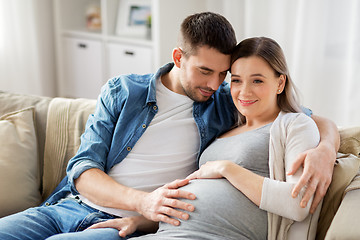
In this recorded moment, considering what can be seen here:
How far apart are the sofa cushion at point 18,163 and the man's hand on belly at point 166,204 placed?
529mm

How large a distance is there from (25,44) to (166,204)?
2.57m

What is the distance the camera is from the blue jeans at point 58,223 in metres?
1.57

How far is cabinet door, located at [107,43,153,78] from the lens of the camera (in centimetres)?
341

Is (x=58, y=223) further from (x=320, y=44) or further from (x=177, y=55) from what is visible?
(x=320, y=44)

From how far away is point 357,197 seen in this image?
1460mm

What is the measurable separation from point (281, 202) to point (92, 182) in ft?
2.13

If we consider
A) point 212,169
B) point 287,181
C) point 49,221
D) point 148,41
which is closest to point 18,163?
point 49,221

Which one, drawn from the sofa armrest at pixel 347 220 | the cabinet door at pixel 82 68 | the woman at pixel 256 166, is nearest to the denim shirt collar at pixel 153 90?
the woman at pixel 256 166

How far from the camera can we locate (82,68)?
12.6 feet

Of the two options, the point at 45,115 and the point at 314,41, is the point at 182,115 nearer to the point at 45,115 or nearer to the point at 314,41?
the point at 45,115

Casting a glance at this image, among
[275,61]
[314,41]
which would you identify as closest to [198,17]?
[275,61]

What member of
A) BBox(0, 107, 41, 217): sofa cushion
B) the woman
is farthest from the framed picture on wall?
the woman

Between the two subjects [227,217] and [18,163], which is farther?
[18,163]

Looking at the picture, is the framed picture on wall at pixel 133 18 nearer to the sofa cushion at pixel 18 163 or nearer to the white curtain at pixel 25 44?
the white curtain at pixel 25 44
